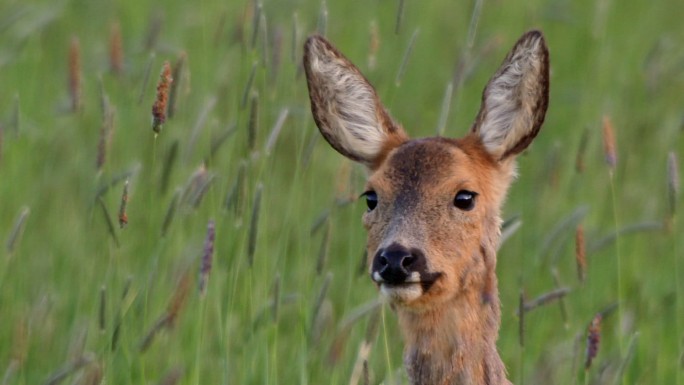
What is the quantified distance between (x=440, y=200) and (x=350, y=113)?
807 millimetres

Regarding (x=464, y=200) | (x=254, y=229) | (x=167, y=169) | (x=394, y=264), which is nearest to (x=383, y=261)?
(x=394, y=264)

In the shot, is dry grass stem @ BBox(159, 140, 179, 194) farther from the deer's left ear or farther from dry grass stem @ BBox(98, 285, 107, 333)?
the deer's left ear

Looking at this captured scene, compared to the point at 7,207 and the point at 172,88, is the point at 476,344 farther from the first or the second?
the point at 7,207

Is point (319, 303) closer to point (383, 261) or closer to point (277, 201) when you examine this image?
point (383, 261)

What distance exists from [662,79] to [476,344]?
486 cm

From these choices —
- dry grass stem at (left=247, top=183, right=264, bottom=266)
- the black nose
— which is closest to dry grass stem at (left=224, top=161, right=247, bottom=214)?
dry grass stem at (left=247, top=183, right=264, bottom=266)

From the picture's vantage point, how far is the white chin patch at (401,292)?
238 inches

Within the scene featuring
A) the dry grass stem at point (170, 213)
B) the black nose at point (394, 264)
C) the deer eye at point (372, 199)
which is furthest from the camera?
the deer eye at point (372, 199)

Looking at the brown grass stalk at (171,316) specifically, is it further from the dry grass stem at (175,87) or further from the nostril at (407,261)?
the nostril at (407,261)

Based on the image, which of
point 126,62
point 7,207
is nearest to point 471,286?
point 7,207

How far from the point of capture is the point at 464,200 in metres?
6.59

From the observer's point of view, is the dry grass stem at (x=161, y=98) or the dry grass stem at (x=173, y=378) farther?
the dry grass stem at (x=173, y=378)

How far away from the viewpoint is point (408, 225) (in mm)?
6375

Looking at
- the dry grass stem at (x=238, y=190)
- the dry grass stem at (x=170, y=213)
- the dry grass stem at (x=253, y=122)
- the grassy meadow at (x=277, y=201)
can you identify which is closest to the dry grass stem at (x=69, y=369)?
the grassy meadow at (x=277, y=201)
